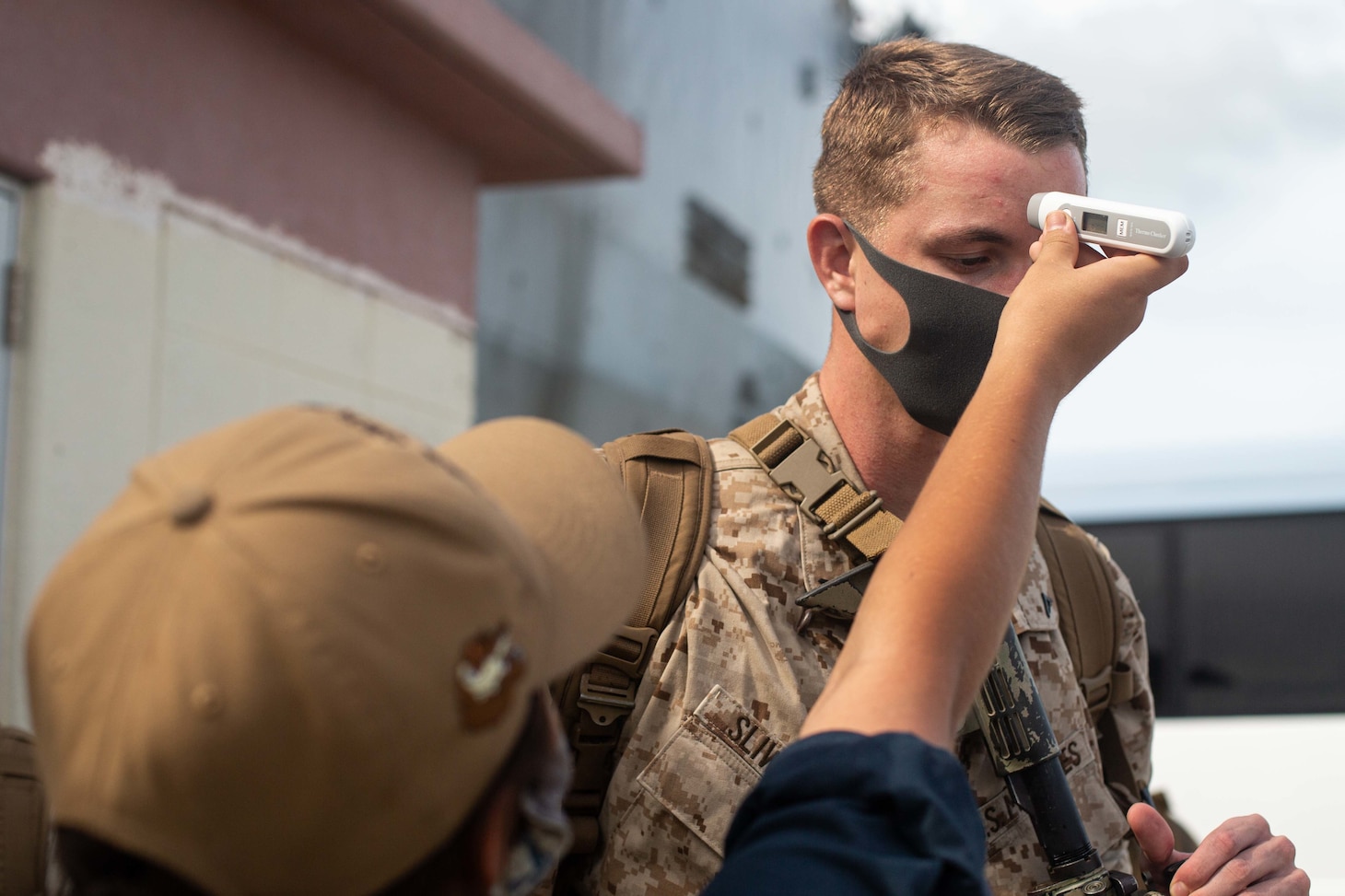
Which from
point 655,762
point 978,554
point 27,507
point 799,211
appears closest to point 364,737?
point 978,554

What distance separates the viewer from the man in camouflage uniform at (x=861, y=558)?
62.3 inches

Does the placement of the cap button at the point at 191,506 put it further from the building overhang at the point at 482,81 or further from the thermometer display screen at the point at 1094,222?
the building overhang at the point at 482,81

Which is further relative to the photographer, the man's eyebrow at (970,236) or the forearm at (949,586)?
the man's eyebrow at (970,236)

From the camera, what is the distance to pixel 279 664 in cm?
78

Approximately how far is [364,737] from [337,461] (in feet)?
0.63

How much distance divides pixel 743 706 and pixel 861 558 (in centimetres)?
31

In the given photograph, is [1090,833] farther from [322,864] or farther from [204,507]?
[204,507]

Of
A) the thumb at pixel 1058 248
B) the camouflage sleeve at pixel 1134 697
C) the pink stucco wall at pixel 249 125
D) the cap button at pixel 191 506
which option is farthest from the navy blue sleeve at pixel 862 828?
the pink stucco wall at pixel 249 125

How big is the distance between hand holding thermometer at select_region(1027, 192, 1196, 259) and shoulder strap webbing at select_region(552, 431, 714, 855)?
0.61 metres

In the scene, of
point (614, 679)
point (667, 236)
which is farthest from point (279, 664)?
point (667, 236)

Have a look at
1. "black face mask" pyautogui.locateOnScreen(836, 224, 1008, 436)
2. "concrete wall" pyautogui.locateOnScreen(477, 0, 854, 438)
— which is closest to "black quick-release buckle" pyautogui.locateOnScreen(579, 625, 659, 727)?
"black face mask" pyautogui.locateOnScreen(836, 224, 1008, 436)

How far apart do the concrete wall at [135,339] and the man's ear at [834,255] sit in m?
2.69

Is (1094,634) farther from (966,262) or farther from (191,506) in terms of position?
(191,506)

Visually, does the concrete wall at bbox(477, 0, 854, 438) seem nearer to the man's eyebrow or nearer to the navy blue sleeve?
the man's eyebrow
